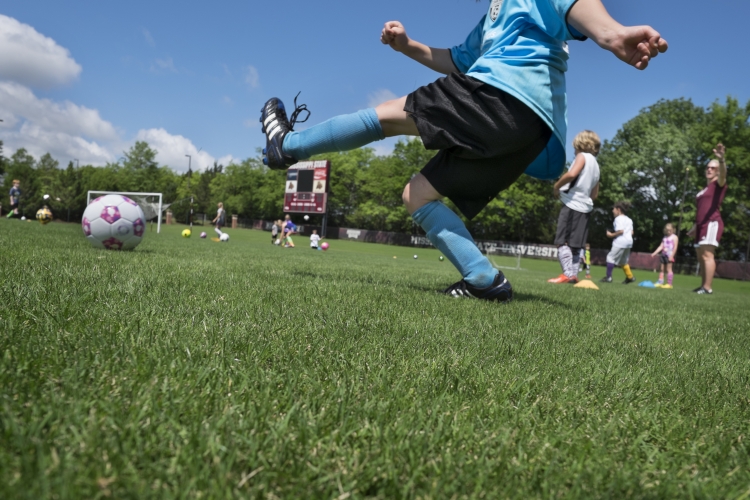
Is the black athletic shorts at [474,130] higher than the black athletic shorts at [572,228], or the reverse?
the black athletic shorts at [474,130]

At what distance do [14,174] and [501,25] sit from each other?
338 ft

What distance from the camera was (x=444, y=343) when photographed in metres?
2.24

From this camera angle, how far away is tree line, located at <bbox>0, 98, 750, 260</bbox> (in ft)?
135

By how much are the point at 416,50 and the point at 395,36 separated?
0.21 metres

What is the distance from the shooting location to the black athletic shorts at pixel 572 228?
915 centimetres

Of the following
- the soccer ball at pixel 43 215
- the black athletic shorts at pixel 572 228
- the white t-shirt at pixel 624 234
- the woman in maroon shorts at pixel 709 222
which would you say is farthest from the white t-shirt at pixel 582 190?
the soccer ball at pixel 43 215

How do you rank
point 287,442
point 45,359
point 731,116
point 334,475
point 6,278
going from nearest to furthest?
point 334,475 → point 287,442 → point 45,359 → point 6,278 → point 731,116

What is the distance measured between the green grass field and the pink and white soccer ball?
12.6 feet

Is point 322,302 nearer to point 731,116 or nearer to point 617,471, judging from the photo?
point 617,471

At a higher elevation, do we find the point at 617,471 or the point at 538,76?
the point at 538,76

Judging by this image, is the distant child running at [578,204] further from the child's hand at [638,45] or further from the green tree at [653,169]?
the green tree at [653,169]

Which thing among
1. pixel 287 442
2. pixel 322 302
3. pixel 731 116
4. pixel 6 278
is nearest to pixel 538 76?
pixel 322 302

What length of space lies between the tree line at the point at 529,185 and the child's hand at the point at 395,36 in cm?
4313

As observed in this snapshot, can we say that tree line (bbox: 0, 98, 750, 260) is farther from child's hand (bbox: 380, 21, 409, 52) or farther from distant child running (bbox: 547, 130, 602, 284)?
child's hand (bbox: 380, 21, 409, 52)
